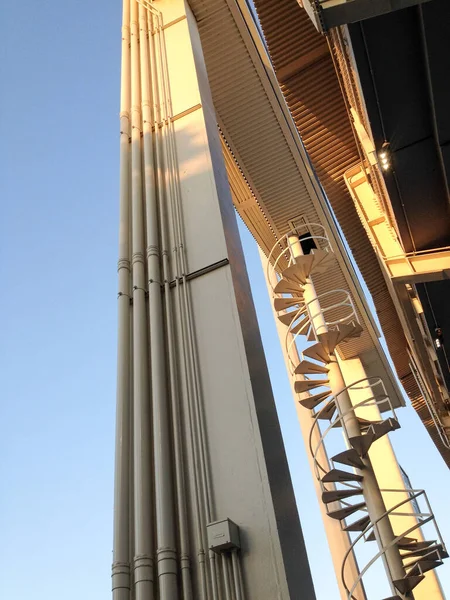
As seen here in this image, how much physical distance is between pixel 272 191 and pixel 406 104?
6773 millimetres

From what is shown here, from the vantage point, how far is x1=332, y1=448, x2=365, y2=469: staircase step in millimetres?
8469

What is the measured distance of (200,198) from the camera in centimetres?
678

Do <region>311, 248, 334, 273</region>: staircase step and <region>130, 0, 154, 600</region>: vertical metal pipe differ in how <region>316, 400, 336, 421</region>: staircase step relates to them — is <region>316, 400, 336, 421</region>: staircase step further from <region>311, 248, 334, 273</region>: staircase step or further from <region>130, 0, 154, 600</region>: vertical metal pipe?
<region>130, 0, 154, 600</region>: vertical metal pipe

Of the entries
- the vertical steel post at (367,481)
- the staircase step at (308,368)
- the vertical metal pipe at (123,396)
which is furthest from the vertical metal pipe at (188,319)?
the staircase step at (308,368)

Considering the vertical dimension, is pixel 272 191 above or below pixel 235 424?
above

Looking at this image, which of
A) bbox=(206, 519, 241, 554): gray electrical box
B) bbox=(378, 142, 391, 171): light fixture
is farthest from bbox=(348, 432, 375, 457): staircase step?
bbox=(206, 519, 241, 554): gray electrical box

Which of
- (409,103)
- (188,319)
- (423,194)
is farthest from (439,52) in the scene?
(188,319)

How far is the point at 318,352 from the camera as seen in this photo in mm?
9656

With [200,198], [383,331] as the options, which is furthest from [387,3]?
[383,331]

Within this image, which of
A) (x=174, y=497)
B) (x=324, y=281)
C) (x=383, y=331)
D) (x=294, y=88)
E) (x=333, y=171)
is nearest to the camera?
(x=174, y=497)

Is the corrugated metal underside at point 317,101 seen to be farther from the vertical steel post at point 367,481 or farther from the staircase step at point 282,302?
the staircase step at point 282,302

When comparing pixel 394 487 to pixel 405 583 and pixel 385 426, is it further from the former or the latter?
pixel 385 426

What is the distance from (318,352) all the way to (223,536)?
18.8ft

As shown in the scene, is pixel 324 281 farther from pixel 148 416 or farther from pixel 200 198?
pixel 148 416
